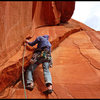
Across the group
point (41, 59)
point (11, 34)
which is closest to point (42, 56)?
point (41, 59)

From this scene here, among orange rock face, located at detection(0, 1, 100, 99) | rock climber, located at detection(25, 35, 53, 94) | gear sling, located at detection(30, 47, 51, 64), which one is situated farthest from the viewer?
gear sling, located at detection(30, 47, 51, 64)

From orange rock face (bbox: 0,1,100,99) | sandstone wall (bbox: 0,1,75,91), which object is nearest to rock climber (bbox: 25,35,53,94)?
orange rock face (bbox: 0,1,100,99)

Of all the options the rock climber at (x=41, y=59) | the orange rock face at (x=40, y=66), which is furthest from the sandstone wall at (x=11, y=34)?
the rock climber at (x=41, y=59)

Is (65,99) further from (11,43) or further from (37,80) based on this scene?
(11,43)

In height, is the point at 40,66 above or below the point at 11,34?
below

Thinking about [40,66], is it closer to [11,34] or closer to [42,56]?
[42,56]

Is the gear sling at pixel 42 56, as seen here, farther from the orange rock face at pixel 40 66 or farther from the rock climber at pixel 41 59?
the orange rock face at pixel 40 66

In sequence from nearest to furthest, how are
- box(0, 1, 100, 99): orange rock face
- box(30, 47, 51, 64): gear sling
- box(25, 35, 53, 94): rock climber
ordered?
1. box(0, 1, 100, 99): orange rock face
2. box(25, 35, 53, 94): rock climber
3. box(30, 47, 51, 64): gear sling

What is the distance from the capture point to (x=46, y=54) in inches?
100

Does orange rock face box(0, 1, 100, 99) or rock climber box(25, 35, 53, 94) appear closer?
orange rock face box(0, 1, 100, 99)

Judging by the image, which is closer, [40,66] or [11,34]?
[11,34]

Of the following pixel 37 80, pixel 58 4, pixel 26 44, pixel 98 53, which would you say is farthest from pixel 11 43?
pixel 58 4

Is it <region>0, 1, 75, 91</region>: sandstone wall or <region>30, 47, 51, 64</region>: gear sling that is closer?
<region>0, 1, 75, 91</region>: sandstone wall

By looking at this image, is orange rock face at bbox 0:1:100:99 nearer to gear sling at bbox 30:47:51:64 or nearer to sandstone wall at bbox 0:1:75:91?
sandstone wall at bbox 0:1:75:91
